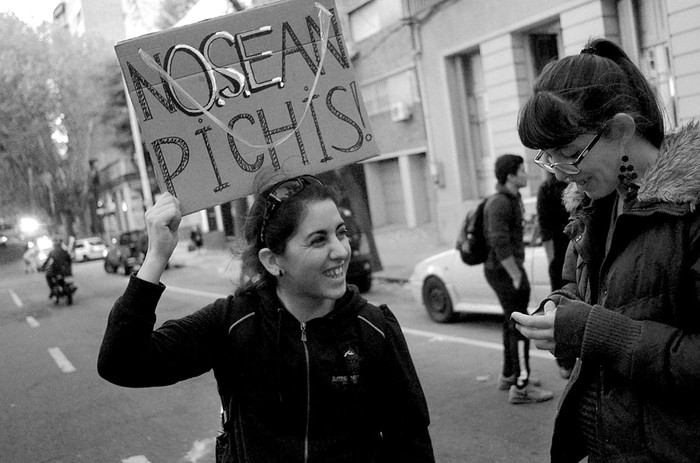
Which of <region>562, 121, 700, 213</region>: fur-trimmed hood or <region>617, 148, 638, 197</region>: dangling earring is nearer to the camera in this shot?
<region>562, 121, 700, 213</region>: fur-trimmed hood

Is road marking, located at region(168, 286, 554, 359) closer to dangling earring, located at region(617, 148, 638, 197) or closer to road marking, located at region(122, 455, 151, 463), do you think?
road marking, located at region(122, 455, 151, 463)

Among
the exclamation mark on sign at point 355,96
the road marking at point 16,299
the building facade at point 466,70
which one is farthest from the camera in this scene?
the road marking at point 16,299

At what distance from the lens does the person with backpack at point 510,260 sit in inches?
221

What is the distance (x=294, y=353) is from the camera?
84.2 inches

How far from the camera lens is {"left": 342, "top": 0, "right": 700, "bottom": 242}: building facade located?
12500 mm

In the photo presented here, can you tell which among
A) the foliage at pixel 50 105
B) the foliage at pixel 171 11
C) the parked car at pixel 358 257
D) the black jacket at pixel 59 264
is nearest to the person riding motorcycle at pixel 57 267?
the black jacket at pixel 59 264

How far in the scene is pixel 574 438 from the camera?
1960 mm

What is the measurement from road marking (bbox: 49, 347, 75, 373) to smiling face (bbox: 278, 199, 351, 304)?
7.80 metres

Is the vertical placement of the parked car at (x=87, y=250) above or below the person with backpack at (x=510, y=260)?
below

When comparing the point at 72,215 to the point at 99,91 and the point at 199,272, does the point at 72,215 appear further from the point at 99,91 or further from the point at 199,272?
the point at 199,272

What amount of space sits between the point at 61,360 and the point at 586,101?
378 inches

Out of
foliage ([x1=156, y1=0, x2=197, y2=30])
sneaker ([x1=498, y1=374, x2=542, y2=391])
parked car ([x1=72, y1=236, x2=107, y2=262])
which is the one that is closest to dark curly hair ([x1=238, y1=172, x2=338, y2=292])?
sneaker ([x1=498, y1=374, x2=542, y2=391])

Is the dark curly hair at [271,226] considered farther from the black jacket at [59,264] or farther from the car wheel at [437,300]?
the black jacket at [59,264]

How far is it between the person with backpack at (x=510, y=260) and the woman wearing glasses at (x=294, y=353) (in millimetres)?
3493
